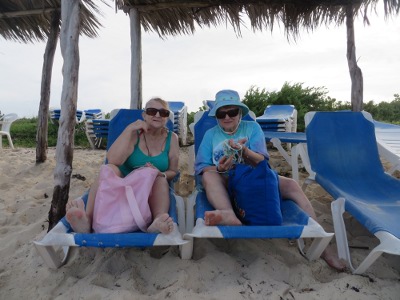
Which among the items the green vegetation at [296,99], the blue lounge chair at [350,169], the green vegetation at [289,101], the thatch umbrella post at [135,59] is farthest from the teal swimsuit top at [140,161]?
the green vegetation at [296,99]

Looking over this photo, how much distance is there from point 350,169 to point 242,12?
344 centimetres

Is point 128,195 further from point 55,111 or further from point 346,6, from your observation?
point 55,111

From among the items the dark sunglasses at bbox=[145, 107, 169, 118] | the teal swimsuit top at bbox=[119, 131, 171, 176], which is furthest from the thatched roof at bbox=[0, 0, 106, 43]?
the teal swimsuit top at bbox=[119, 131, 171, 176]

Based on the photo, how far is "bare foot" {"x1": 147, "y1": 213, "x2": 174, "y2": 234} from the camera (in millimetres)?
2145

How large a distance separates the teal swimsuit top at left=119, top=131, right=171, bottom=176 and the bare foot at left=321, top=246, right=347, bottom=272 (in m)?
1.46

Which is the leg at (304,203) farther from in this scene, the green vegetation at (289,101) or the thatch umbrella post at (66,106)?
the green vegetation at (289,101)

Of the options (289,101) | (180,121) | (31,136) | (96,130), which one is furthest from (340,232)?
(31,136)

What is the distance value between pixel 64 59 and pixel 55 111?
8.24 m

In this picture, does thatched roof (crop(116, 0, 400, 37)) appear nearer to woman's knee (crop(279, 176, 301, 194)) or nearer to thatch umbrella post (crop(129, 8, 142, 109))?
thatch umbrella post (crop(129, 8, 142, 109))

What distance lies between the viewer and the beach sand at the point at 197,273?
2.03 meters

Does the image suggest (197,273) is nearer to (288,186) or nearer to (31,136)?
(288,186)

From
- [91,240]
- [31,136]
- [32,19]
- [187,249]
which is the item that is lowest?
[31,136]

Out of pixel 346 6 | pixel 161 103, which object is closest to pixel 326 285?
pixel 161 103

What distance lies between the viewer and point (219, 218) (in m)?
2.19
